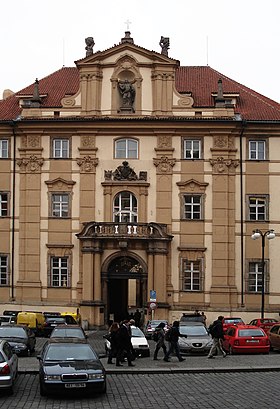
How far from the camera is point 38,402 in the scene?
18859 millimetres

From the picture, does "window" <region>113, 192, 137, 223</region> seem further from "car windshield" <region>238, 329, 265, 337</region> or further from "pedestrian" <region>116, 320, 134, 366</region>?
"pedestrian" <region>116, 320, 134, 366</region>

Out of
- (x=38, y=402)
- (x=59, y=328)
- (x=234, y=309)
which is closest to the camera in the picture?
(x=38, y=402)

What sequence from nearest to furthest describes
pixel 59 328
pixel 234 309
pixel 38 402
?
pixel 38 402 < pixel 59 328 < pixel 234 309

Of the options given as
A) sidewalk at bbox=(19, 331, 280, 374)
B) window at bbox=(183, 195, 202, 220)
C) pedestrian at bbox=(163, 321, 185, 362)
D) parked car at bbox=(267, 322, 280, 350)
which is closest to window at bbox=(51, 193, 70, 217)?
window at bbox=(183, 195, 202, 220)

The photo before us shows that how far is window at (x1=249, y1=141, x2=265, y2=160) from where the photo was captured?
51.8 meters

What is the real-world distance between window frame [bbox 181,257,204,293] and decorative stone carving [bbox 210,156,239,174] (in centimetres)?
627

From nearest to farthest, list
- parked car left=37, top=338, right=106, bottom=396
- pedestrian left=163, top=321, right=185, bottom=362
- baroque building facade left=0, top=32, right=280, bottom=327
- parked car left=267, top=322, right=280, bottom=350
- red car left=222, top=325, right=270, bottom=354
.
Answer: parked car left=37, top=338, right=106, bottom=396 → pedestrian left=163, top=321, right=185, bottom=362 → red car left=222, top=325, right=270, bottom=354 → parked car left=267, top=322, right=280, bottom=350 → baroque building facade left=0, top=32, right=280, bottom=327

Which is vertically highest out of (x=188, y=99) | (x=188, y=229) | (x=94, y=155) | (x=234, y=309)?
(x=188, y=99)

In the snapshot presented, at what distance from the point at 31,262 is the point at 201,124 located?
49.2 ft

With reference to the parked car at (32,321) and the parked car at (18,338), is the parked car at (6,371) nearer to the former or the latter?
the parked car at (18,338)

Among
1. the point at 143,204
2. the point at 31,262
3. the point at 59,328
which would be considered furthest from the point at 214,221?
the point at 59,328

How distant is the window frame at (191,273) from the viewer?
51.0m

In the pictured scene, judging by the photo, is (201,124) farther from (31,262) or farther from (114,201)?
(31,262)

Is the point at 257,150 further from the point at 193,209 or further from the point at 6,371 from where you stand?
the point at 6,371
